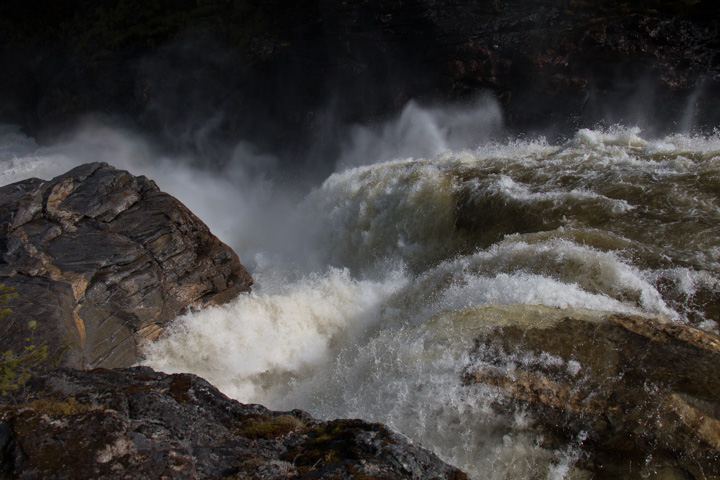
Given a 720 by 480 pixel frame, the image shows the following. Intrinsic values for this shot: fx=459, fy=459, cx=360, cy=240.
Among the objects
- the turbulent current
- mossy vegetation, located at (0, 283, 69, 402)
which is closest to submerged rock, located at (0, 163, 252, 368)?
the turbulent current

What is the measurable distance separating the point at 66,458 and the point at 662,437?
14.0 feet

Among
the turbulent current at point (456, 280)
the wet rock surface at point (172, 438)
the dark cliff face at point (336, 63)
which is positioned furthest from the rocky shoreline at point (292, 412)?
the dark cliff face at point (336, 63)

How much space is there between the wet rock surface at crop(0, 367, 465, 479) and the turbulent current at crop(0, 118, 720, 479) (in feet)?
4.20

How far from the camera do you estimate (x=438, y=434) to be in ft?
14.1

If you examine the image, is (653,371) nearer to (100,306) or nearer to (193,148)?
(100,306)

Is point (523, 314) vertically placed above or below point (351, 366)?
above

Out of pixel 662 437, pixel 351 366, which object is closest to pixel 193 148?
pixel 351 366

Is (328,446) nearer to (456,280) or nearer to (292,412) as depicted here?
(292,412)

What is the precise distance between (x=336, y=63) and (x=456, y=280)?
48.2 feet

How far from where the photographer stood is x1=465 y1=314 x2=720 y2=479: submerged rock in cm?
371

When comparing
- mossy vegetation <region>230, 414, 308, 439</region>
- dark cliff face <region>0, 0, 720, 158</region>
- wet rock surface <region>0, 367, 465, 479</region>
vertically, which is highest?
dark cliff face <region>0, 0, 720, 158</region>

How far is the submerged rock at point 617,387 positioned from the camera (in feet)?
12.2

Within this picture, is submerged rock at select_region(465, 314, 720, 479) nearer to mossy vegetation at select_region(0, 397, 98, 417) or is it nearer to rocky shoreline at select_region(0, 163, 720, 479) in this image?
rocky shoreline at select_region(0, 163, 720, 479)

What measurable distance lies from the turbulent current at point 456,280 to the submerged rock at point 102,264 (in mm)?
611
